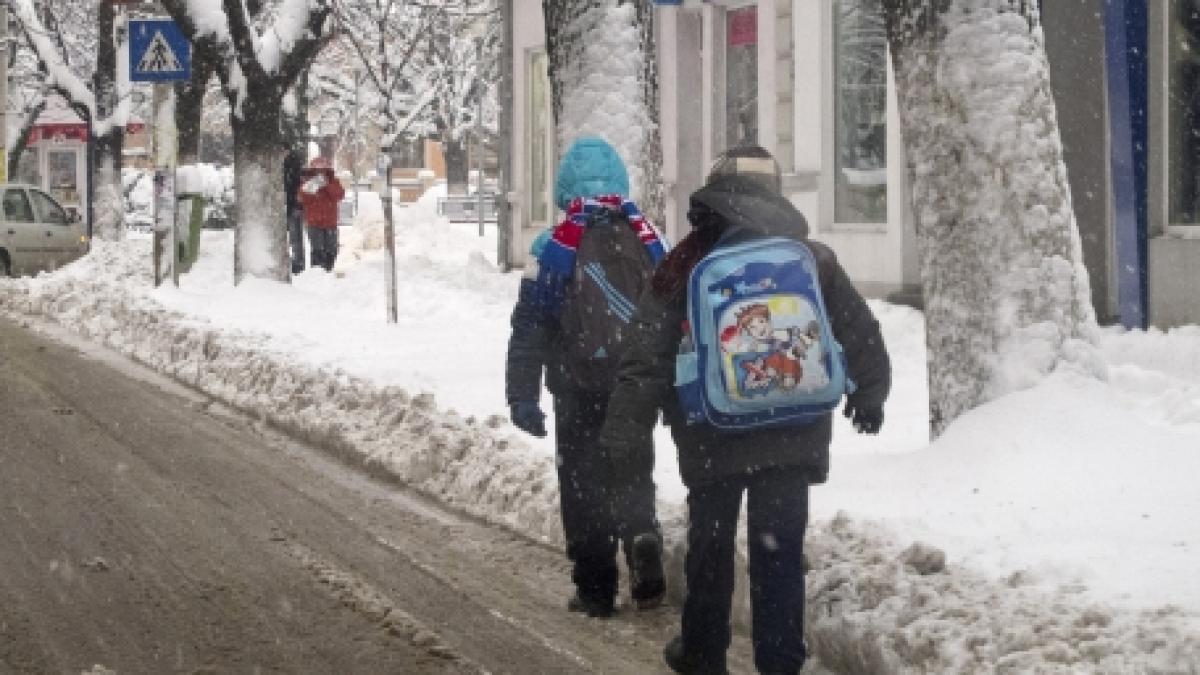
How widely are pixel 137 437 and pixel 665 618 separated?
5669 millimetres

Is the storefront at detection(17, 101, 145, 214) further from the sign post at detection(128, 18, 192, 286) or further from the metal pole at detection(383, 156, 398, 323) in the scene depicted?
the metal pole at detection(383, 156, 398, 323)

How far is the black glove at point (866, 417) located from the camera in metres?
5.82

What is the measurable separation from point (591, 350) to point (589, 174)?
60 cm

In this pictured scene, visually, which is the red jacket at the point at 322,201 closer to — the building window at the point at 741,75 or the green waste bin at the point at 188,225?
the green waste bin at the point at 188,225

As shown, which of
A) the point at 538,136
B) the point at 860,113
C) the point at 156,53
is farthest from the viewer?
the point at 538,136

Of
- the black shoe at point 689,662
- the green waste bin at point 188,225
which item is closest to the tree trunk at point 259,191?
the green waste bin at point 188,225

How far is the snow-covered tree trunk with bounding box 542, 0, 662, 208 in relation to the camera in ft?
36.4

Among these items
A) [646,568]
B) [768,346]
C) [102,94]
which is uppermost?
[102,94]

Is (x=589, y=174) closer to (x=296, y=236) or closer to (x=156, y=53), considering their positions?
(x=156, y=53)

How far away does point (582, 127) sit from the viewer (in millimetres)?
11094

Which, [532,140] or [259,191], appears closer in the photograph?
[259,191]

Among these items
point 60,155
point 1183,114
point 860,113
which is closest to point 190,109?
point 860,113

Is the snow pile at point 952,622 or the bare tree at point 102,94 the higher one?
the bare tree at point 102,94

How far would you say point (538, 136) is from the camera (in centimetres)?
2738
